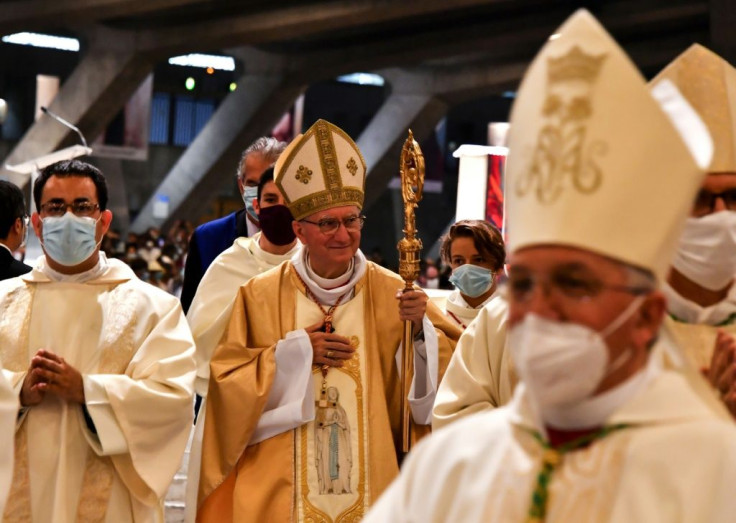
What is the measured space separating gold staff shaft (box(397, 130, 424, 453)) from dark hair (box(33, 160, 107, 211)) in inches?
44.7

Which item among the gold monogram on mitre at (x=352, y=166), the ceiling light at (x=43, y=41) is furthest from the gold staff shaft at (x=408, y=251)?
the ceiling light at (x=43, y=41)

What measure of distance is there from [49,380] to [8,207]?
55.4 inches

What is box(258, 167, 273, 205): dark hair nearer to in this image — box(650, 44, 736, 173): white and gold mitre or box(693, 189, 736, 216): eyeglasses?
box(650, 44, 736, 173): white and gold mitre

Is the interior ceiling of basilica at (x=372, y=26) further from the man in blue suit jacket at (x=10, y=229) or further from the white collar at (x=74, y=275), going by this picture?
the white collar at (x=74, y=275)

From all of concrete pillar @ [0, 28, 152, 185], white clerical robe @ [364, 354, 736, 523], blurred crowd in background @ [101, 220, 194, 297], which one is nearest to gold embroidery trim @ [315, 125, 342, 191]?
white clerical robe @ [364, 354, 736, 523]

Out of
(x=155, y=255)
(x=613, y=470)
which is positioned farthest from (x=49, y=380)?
(x=155, y=255)

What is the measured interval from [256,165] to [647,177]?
4506 millimetres

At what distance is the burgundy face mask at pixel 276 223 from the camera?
6.04m

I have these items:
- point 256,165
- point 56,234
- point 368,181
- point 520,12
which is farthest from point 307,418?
point 368,181

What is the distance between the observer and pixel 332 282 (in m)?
4.99

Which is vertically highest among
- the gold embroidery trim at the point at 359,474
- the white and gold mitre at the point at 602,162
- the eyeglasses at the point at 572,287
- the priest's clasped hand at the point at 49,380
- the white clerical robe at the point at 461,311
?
the white and gold mitre at the point at 602,162

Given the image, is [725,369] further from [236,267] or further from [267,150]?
[267,150]

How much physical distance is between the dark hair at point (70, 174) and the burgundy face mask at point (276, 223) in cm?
119

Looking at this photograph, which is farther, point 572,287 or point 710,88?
point 710,88
